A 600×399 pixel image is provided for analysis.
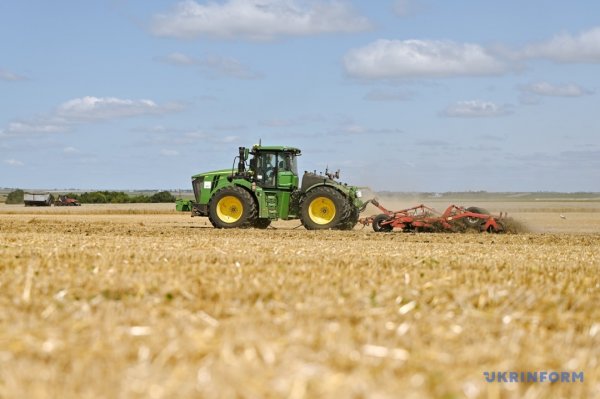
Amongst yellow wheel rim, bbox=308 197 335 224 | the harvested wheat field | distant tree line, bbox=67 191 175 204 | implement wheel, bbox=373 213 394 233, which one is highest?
distant tree line, bbox=67 191 175 204

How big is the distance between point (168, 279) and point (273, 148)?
57.0ft

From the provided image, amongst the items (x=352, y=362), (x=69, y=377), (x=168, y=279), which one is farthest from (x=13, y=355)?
(x=168, y=279)

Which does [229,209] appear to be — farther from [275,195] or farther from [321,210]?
[321,210]

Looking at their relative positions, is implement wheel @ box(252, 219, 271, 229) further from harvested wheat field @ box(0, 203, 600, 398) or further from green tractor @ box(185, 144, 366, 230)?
harvested wheat field @ box(0, 203, 600, 398)

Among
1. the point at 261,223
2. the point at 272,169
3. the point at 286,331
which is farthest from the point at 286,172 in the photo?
the point at 286,331

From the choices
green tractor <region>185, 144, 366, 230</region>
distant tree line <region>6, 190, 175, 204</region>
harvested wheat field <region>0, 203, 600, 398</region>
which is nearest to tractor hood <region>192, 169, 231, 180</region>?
green tractor <region>185, 144, 366, 230</region>

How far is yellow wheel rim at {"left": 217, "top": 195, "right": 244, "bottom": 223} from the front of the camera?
25719 mm

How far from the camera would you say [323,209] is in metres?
25.6

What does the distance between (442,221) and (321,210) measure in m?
3.41

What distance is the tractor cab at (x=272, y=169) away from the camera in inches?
1011

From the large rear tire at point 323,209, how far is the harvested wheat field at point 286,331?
1497 cm

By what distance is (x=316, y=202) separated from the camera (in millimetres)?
25625

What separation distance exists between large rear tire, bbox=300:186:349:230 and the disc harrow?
3.30 ft

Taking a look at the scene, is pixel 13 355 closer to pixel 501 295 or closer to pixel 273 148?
pixel 501 295
